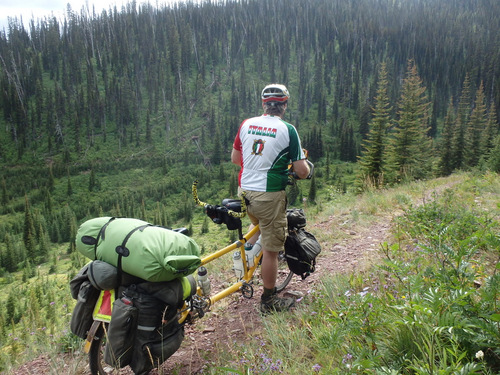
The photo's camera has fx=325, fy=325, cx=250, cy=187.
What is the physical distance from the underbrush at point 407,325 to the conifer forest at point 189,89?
42355mm

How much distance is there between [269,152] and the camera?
3389 millimetres

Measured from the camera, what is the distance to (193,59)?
94.2 metres

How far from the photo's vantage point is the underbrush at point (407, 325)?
145cm

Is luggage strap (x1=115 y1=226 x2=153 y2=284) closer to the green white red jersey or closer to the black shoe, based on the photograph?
the green white red jersey

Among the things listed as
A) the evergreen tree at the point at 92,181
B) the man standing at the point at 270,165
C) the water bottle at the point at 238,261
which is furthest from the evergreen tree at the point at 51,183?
the man standing at the point at 270,165

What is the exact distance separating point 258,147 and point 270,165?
23cm

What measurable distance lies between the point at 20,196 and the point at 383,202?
65.2 meters

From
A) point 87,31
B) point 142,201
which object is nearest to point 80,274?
point 142,201

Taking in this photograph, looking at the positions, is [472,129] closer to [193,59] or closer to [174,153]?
[174,153]

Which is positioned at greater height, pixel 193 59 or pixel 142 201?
pixel 193 59

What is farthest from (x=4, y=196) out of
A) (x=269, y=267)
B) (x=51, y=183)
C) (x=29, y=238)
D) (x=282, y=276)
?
(x=269, y=267)

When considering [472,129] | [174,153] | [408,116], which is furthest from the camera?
[174,153]

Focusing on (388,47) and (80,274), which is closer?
(80,274)

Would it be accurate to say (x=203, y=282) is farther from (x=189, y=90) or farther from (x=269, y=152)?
(x=189, y=90)
